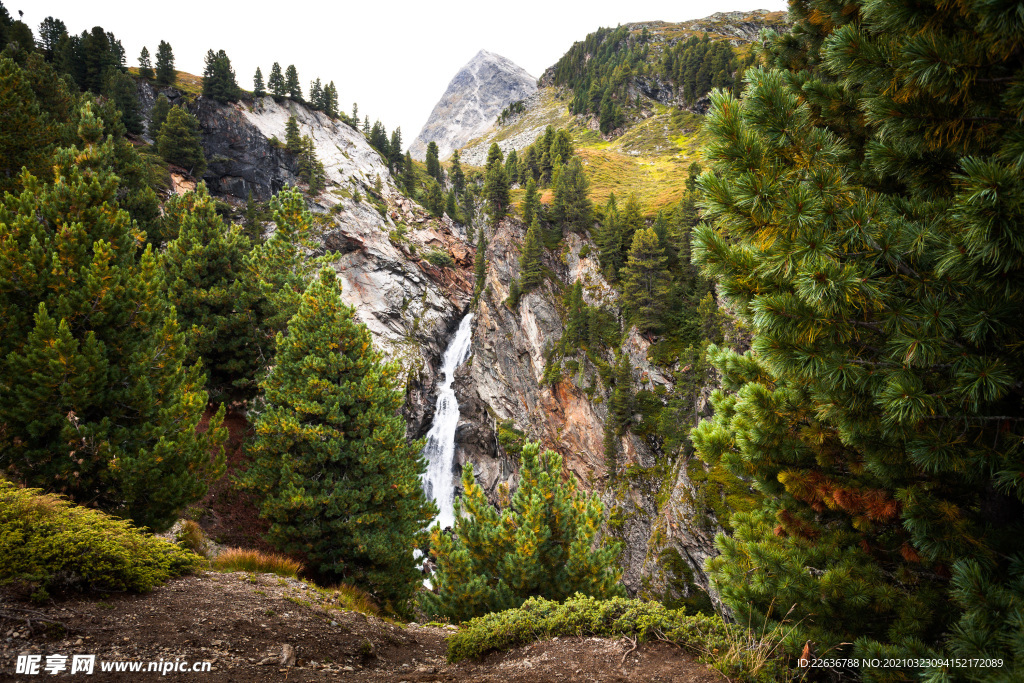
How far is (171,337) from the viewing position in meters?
9.62

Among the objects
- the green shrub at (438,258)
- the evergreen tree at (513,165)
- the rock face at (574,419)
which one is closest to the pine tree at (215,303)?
the rock face at (574,419)

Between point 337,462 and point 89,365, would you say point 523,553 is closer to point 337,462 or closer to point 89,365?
point 337,462

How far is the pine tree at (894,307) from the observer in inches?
106

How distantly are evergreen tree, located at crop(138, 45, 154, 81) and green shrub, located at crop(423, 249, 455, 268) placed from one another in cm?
4709

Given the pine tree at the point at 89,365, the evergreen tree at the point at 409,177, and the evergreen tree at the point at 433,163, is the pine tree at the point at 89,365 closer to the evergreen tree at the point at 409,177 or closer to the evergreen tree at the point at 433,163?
the evergreen tree at the point at 409,177

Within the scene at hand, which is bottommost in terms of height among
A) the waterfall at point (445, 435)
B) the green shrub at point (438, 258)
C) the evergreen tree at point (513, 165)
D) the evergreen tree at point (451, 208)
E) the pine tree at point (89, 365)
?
the waterfall at point (445, 435)

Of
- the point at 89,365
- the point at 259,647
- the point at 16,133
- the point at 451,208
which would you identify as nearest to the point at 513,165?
the point at 451,208

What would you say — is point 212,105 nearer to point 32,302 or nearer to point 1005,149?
point 32,302

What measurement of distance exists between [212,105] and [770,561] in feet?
260

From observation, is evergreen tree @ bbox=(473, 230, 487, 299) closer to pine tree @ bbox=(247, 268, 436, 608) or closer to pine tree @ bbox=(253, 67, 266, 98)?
pine tree @ bbox=(247, 268, 436, 608)

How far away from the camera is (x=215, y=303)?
1684 cm

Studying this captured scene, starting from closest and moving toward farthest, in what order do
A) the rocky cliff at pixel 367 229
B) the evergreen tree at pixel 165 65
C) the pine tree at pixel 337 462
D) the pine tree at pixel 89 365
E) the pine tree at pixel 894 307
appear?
A: the pine tree at pixel 894 307
the pine tree at pixel 89 365
the pine tree at pixel 337 462
the rocky cliff at pixel 367 229
the evergreen tree at pixel 165 65

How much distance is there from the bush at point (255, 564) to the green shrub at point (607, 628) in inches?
220

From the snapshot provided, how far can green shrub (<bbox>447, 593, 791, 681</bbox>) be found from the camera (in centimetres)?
477
